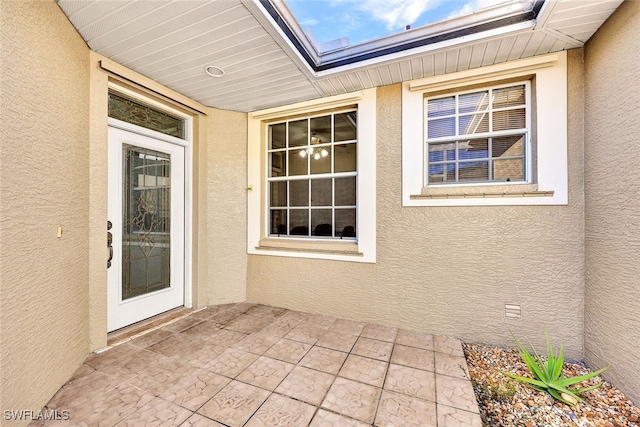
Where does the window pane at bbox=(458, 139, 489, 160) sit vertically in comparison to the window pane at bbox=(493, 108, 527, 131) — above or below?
below

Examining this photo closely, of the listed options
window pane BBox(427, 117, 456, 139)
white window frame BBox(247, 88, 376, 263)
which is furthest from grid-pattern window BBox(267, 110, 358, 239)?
window pane BBox(427, 117, 456, 139)

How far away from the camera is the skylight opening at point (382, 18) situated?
6.96 feet

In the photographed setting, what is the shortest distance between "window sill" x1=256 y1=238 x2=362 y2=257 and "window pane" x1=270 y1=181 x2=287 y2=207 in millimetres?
527

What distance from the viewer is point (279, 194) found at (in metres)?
3.79

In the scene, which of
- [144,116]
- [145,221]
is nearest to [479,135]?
[144,116]

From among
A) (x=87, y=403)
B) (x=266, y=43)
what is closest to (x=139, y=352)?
(x=87, y=403)

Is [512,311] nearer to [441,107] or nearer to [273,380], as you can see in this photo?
[441,107]

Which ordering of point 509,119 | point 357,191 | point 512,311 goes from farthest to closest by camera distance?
point 357,191 → point 509,119 → point 512,311

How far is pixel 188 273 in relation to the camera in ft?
11.2

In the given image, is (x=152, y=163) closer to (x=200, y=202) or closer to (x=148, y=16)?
(x=200, y=202)

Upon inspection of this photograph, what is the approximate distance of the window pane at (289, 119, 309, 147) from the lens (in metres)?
3.60

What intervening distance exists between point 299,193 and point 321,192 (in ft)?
1.11

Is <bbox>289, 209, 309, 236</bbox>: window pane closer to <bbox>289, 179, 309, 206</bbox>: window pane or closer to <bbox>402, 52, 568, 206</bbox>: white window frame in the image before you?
<bbox>289, 179, 309, 206</bbox>: window pane

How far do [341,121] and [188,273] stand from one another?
283 cm
